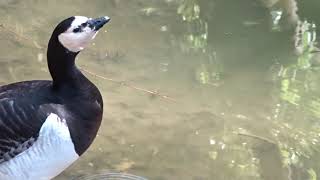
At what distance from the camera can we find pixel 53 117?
2.81 m

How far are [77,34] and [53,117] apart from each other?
0.35 metres

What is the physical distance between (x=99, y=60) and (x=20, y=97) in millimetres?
1395

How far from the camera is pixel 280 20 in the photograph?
15.5 feet

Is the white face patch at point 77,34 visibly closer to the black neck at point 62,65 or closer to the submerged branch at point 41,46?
the black neck at point 62,65

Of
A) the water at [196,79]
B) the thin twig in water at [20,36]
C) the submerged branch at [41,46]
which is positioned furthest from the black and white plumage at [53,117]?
the thin twig in water at [20,36]

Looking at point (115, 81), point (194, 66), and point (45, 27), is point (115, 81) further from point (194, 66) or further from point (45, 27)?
point (45, 27)

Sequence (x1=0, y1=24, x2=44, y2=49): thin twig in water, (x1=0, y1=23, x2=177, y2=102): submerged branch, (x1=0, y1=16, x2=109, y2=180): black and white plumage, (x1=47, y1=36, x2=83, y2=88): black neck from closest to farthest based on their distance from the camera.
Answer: (x1=0, y1=16, x2=109, y2=180): black and white plumage, (x1=47, y1=36, x2=83, y2=88): black neck, (x1=0, y1=23, x2=177, y2=102): submerged branch, (x1=0, y1=24, x2=44, y2=49): thin twig in water

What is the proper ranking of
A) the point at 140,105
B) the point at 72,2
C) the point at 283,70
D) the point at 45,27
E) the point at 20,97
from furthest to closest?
1. the point at 72,2
2. the point at 45,27
3. the point at 283,70
4. the point at 140,105
5. the point at 20,97

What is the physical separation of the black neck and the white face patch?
0.05m

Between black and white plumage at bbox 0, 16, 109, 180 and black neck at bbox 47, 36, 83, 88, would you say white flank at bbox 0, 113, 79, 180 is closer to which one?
black and white plumage at bbox 0, 16, 109, 180

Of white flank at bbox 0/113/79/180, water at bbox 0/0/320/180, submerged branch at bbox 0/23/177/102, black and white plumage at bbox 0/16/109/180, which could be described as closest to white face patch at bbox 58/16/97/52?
black and white plumage at bbox 0/16/109/180

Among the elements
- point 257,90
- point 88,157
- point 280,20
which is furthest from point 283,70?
point 88,157

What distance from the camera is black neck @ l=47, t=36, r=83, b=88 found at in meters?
2.90

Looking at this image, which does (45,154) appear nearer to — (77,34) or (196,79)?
(77,34)
